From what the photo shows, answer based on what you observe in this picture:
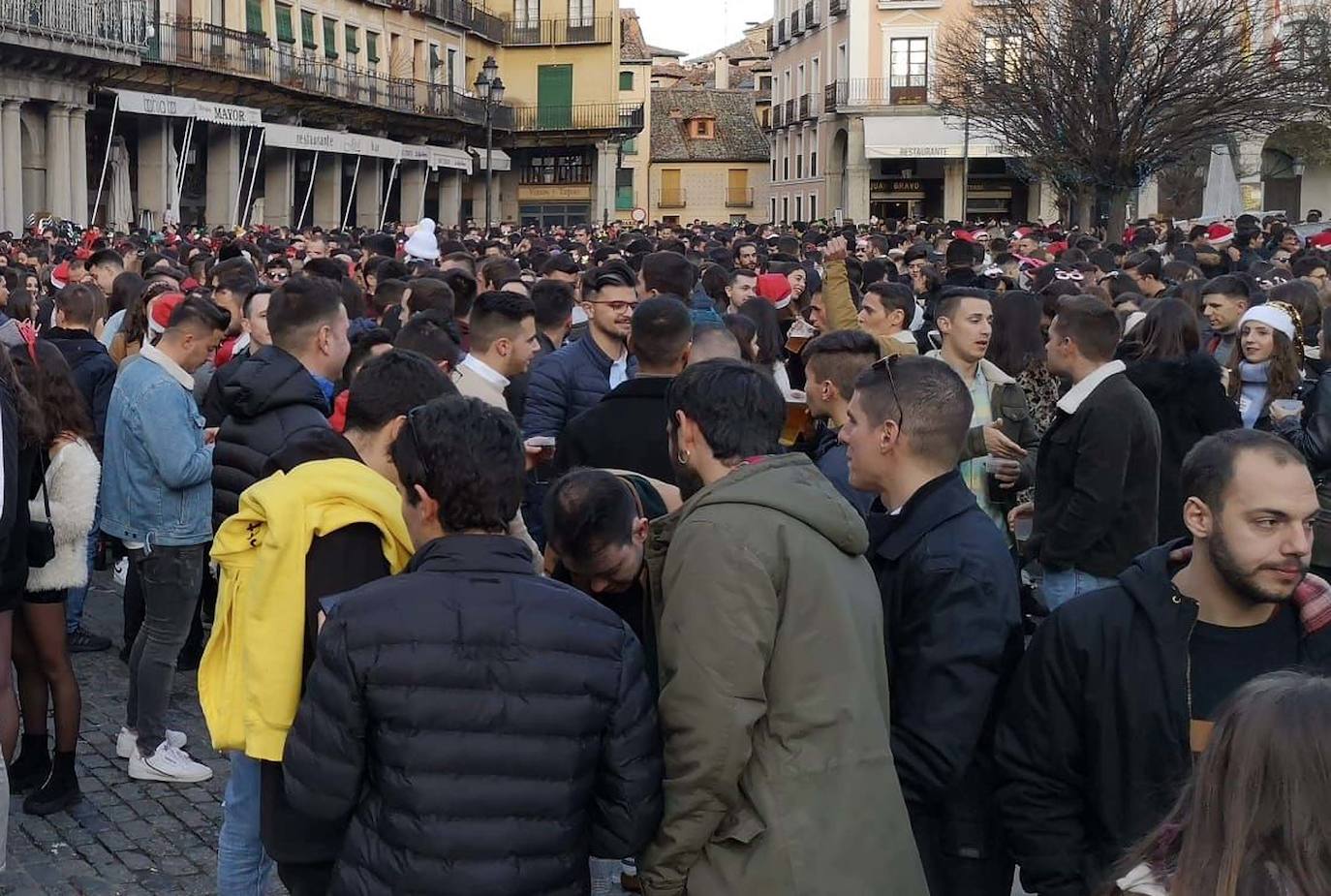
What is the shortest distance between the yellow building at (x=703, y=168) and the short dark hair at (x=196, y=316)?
68.9 meters

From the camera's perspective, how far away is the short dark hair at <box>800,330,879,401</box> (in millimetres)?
5211

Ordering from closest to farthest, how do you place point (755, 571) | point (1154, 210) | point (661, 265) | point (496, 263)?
point (755, 571) < point (661, 265) < point (496, 263) < point (1154, 210)

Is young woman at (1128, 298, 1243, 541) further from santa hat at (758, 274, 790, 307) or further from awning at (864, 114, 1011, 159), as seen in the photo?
awning at (864, 114, 1011, 159)

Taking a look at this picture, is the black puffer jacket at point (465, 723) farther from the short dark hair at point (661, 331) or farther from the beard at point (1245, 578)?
the short dark hair at point (661, 331)

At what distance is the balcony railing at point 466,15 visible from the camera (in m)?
54.8

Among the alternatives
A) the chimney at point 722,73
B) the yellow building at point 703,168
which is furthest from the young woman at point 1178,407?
the chimney at point 722,73

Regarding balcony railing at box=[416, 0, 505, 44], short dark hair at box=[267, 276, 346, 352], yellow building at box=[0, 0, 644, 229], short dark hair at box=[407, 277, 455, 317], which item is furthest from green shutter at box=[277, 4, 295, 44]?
short dark hair at box=[267, 276, 346, 352]

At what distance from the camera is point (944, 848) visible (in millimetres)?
3553

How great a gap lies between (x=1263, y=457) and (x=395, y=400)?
6.43 ft

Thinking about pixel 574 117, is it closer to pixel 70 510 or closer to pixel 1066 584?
pixel 70 510

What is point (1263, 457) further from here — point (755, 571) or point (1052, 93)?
point (1052, 93)

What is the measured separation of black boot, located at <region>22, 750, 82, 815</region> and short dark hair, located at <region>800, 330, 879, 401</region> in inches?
118

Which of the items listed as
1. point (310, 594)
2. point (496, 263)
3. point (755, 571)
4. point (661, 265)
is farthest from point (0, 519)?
point (496, 263)

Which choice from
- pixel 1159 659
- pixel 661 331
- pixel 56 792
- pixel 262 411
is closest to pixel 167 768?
pixel 56 792
